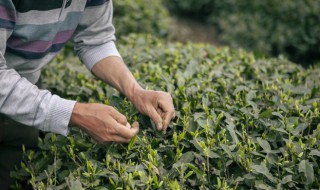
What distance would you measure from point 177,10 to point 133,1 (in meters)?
2.46

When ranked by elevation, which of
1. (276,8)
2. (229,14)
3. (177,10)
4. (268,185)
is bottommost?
(177,10)

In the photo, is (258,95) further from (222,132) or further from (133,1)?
Answer: (133,1)

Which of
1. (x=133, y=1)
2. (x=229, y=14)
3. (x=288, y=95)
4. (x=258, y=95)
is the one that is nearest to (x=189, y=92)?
(x=258, y=95)

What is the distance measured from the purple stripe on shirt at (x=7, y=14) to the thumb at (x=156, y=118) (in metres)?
0.72

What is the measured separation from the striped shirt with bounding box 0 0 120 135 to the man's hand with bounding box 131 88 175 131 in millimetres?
386

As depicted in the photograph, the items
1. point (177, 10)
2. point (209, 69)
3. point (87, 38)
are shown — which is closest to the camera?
→ point (87, 38)

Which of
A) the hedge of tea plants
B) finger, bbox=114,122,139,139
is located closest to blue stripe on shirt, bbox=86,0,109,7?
the hedge of tea plants

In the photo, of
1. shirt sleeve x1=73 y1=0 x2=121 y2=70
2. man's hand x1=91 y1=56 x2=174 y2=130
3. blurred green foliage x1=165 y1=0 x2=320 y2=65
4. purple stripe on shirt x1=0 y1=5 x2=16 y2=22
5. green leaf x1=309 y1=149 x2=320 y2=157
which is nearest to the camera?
purple stripe on shirt x1=0 y1=5 x2=16 y2=22

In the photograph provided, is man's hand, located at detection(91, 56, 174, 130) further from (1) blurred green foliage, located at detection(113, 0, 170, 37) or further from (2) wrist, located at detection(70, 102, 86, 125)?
(1) blurred green foliage, located at detection(113, 0, 170, 37)

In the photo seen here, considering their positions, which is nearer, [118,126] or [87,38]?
[118,126]

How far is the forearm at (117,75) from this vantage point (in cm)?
226

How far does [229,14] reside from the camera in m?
6.54

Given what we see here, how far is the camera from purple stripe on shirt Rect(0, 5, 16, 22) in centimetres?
179

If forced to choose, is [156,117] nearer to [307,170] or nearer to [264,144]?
[264,144]
